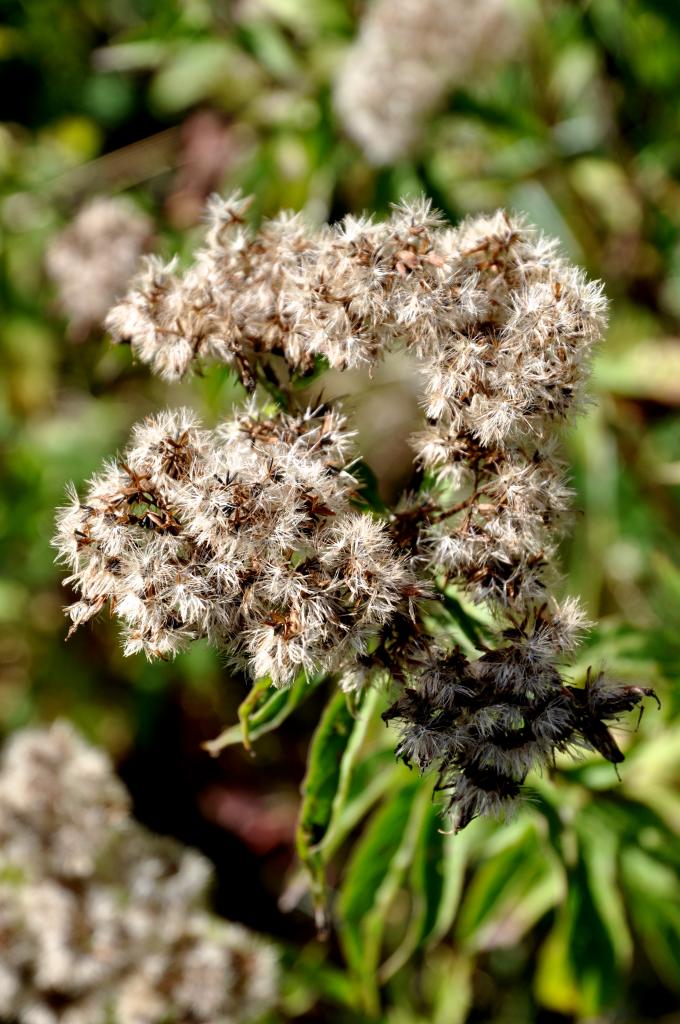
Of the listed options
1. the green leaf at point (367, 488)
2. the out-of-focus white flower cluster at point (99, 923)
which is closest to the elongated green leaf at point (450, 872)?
the out-of-focus white flower cluster at point (99, 923)

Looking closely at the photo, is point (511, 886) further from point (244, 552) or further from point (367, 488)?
point (244, 552)

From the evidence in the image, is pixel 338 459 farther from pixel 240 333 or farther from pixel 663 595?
pixel 663 595

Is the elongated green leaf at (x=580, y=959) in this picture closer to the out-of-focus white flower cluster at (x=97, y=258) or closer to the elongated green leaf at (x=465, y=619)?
the elongated green leaf at (x=465, y=619)

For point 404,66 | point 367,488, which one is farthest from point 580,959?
point 404,66

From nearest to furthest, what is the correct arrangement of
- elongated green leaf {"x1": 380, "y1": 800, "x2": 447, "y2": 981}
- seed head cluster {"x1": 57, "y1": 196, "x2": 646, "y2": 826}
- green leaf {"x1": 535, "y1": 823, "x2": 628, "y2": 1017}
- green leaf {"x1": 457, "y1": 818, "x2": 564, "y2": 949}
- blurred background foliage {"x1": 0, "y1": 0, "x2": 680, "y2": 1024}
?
seed head cluster {"x1": 57, "y1": 196, "x2": 646, "y2": 826}
elongated green leaf {"x1": 380, "y1": 800, "x2": 447, "y2": 981}
green leaf {"x1": 535, "y1": 823, "x2": 628, "y2": 1017}
green leaf {"x1": 457, "y1": 818, "x2": 564, "y2": 949}
blurred background foliage {"x1": 0, "y1": 0, "x2": 680, "y2": 1024}

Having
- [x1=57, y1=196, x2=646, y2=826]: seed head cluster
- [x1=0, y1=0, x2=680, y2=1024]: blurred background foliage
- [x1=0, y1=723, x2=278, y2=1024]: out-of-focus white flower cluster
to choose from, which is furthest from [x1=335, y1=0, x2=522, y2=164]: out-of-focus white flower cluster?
[x1=0, y1=723, x2=278, y2=1024]: out-of-focus white flower cluster

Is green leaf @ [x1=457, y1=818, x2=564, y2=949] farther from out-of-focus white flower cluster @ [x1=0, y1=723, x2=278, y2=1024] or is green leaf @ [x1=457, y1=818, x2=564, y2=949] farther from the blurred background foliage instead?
out-of-focus white flower cluster @ [x1=0, y1=723, x2=278, y2=1024]

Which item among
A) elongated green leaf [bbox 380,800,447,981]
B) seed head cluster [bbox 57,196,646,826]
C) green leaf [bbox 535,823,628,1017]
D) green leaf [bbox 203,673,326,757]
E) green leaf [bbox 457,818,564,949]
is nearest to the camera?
seed head cluster [bbox 57,196,646,826]

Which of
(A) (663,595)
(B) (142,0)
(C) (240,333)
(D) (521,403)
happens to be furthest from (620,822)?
(B) (142,0)
